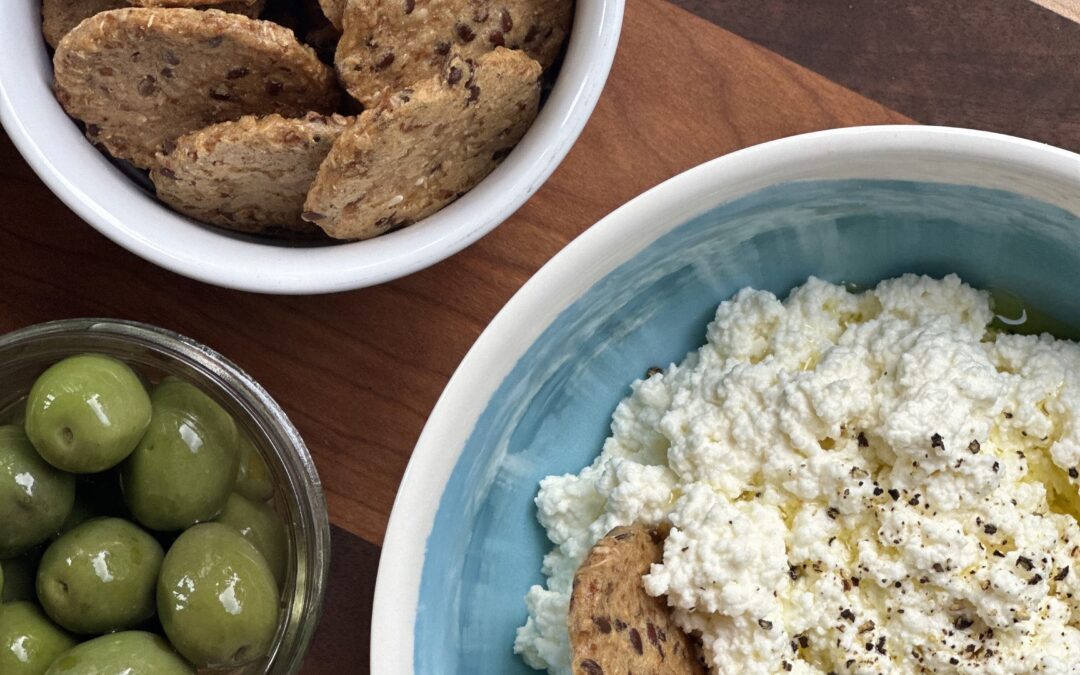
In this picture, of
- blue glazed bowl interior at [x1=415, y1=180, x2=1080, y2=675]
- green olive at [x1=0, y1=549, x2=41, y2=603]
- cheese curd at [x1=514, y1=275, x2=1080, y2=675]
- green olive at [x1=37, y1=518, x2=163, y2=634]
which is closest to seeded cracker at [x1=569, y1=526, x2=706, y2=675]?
cheese curd at [x1=514, y1=275, x2=1080, y2=675]

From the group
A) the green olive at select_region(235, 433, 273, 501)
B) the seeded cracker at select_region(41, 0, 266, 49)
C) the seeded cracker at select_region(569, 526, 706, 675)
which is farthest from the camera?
the green olive at select_region(235, 433, 273, 501)

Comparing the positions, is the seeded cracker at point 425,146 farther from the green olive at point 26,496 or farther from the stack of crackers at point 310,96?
the green olive at point 26,496

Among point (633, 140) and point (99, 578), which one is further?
point (633, 140)

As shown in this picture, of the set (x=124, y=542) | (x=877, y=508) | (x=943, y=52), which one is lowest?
(x=124, y=542)

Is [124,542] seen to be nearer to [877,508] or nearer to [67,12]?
[67,12]

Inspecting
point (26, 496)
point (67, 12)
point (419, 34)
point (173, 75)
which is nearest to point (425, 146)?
point (419, 34)

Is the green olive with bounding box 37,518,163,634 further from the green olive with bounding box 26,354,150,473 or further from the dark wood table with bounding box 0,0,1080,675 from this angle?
the dark wood table with bounding box 0,0,1080,675

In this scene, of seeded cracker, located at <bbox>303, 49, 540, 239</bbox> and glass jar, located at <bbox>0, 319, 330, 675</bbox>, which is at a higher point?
seeded cracker, located at <bbox>303, 49, 540, 239</bbox>

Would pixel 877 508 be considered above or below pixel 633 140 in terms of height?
below
